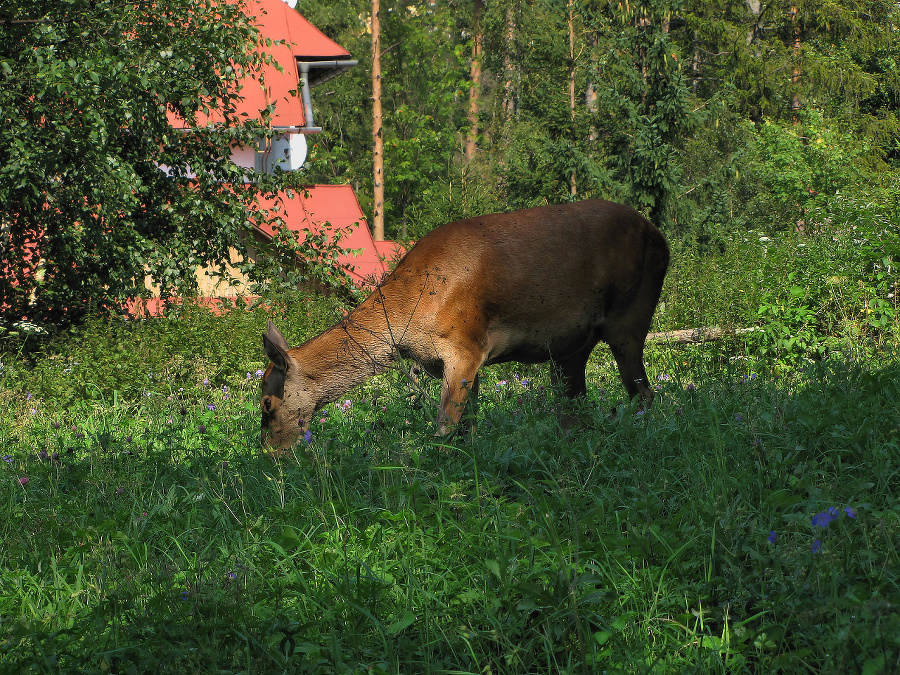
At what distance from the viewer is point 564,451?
4.30 metres

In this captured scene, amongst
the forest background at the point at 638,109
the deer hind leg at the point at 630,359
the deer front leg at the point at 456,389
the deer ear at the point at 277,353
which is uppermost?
the deer ear at the point at 277,353

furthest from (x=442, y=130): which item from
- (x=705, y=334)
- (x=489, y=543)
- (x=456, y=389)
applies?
(x=489, y=543)

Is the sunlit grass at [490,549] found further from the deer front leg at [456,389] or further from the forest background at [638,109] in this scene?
the forest background at [638,109]

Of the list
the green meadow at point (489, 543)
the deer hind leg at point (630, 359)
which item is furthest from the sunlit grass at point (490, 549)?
the deer hind leg at point (630, 359)

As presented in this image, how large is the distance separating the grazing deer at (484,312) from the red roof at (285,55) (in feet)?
50.8

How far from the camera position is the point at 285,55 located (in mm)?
23359

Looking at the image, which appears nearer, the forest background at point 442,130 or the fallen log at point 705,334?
the forest background at point 442,130

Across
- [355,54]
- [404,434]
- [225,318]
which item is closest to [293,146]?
[225,318]

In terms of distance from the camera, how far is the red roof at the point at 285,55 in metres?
21.9

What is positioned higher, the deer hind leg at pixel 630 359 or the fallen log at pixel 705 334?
the deer hind leg at pixel 630 359

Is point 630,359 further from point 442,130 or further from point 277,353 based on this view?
point 442,130

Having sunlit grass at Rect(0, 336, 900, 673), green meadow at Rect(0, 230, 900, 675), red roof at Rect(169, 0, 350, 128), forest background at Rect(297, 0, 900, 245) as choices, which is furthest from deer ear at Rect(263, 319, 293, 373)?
red roof at Rect(169, 0, 350, 128)

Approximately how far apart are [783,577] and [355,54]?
4620 centimetres

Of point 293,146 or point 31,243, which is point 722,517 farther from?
point 293,146
